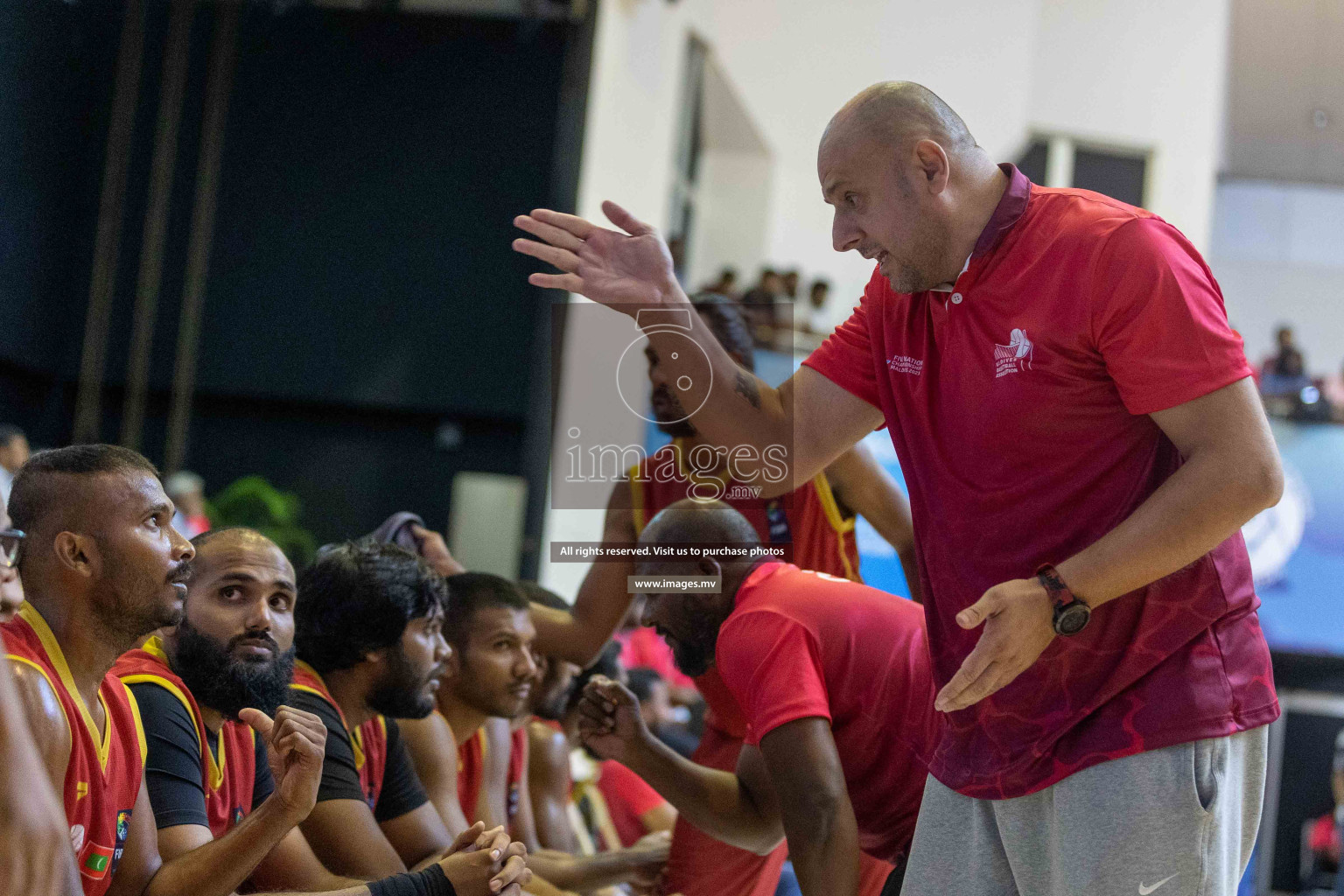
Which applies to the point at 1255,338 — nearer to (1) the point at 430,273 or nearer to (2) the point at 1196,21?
(2) the point at 1196,21

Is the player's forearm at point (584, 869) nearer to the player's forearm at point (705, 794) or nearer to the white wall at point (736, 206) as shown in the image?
the player's forearm at point (705, 794)

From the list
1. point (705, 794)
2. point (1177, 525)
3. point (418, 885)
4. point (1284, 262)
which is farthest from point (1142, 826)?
point (1284, 262)

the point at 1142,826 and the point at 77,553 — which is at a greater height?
the point at 77,553

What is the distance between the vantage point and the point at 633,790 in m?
4.62

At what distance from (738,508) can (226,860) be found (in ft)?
4.68

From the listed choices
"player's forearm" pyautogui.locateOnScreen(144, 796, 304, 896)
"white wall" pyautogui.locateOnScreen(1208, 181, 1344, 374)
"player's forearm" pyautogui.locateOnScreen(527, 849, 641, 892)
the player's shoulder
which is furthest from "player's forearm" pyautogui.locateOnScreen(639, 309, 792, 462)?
"white wall" pyautogui.locateOnScreen(1208, 181, 1344, 374)

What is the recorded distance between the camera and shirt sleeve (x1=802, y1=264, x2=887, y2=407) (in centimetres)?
230

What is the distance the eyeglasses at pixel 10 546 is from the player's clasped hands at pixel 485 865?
90 cm

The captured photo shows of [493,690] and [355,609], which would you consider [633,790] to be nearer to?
[493,690]

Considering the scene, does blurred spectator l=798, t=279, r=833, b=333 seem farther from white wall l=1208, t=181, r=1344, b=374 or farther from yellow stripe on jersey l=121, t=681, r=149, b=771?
yellow stripe on jersey l=121, t=681, r=149, b=771

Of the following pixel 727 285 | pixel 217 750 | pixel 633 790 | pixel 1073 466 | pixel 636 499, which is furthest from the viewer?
pixel 727 285

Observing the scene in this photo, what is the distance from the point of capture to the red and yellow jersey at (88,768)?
187 cm

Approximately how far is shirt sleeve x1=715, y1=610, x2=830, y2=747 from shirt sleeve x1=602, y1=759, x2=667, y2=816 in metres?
2.02

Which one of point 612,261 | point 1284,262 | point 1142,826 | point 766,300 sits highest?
point 1284,262
